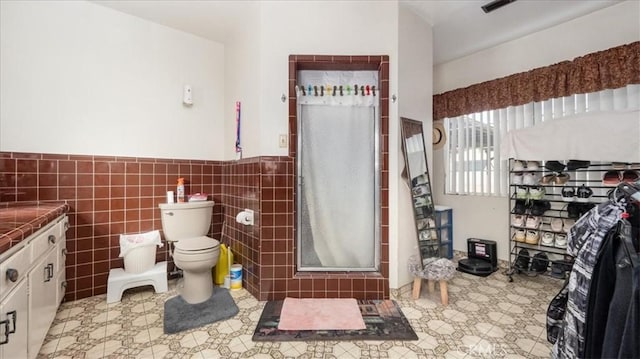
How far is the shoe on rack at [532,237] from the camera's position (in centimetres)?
248

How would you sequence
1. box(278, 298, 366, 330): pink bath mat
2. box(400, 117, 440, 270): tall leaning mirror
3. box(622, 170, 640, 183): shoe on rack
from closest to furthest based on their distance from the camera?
box(278, 298, 366, 330): pink bath mat, box(622, 170, 640, 183): shoe on rack, box(400, 117, 440, 270): tall leaning mirror

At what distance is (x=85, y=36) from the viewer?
7.06 ft

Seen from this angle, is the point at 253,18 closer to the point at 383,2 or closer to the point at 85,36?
the point at 383,2

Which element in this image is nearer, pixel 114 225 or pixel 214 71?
pixel 114 225

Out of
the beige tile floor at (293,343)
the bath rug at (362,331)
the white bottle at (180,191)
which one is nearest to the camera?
the beige tile floor at (293,343)

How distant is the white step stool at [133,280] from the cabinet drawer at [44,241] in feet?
1.86

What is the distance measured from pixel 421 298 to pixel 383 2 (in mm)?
2511

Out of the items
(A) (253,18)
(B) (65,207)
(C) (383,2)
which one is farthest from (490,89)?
(B) (65,207)

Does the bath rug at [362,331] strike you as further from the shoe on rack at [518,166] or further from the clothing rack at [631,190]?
the shoe on rack at [518,166]

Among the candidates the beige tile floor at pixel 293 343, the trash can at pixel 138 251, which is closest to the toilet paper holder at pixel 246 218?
the beige tile floor at pixel 293 343

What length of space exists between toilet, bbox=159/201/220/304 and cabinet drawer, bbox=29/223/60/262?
70 cm


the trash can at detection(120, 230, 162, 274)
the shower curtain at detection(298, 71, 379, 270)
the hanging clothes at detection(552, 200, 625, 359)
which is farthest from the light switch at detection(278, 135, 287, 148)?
the hanging clothes at detection(552, 200, 625, 359)

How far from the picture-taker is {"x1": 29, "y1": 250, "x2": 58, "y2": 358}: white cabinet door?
131cm

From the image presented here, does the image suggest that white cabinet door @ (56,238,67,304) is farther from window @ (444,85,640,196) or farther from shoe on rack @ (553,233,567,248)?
shoe on rack @ (553,233,567,248)
